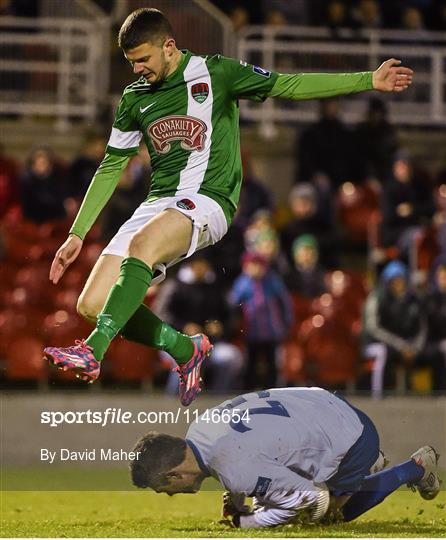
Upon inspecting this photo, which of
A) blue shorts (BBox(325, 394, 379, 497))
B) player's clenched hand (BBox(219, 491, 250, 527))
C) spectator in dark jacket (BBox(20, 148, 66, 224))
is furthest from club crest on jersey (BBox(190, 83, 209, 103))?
spectator in dark jacket (BBox(20, 148, 66, 224))

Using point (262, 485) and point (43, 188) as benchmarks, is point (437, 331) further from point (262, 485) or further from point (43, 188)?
point (262, 485)

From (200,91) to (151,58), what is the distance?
0.40m

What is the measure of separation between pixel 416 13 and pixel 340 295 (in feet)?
14.4

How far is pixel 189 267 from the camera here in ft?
41.3

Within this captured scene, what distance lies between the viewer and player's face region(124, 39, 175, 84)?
7.60m

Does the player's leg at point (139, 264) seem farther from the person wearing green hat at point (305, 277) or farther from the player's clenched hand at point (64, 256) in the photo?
the person wearing green hat at point (305, 277)

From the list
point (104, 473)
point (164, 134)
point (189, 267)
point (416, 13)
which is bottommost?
point (104, 473)

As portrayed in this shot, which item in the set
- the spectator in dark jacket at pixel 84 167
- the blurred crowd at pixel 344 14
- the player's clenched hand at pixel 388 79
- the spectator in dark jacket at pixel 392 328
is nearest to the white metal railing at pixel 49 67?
the spectator in dark jacket at pixel 84 167

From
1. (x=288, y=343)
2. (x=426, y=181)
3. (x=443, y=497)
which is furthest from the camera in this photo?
(x=426, y=181)

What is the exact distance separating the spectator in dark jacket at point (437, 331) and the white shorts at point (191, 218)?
18.6 feet

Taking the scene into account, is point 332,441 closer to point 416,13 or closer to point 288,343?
point 288,343

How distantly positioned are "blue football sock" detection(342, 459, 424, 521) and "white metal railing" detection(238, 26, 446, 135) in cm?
832

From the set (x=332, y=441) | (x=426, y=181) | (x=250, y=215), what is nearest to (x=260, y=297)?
(x=250, y=215)

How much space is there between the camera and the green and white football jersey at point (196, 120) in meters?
7.90
